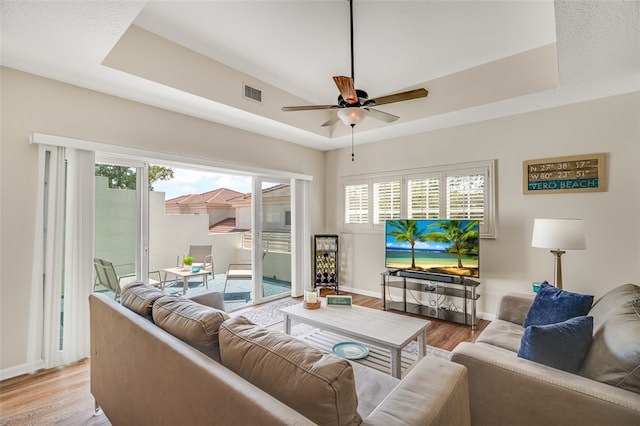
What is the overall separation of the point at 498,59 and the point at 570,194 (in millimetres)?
1691

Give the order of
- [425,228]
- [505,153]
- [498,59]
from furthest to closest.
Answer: [425,228]
[505,153]
[498,59]

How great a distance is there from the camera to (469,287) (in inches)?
154

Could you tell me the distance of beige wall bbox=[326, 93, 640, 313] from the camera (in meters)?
3.00

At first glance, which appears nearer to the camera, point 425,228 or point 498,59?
point 498,59

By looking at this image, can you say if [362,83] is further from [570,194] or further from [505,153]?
[570,194]

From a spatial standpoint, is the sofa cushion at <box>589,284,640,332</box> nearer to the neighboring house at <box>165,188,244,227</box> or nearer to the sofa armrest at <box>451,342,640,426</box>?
the sofa armrest at <box>451,342,640,426</box>

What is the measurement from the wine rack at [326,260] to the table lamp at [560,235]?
2.88 meters

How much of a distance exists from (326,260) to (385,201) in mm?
1409

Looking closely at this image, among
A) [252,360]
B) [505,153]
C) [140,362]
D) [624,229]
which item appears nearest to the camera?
[252,360]

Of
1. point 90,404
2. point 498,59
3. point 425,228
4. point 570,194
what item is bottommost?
point 90,404

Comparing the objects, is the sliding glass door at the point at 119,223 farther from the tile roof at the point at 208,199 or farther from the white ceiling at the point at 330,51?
the tile roof at the point at 208,199

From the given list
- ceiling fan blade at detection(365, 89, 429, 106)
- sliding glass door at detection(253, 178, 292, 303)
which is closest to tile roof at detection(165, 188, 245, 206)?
sliding glass door at detection(253, 178, 292, 303)

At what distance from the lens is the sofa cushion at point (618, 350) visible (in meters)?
1.23

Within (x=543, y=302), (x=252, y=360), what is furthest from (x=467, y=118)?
(x=252, y=360)
